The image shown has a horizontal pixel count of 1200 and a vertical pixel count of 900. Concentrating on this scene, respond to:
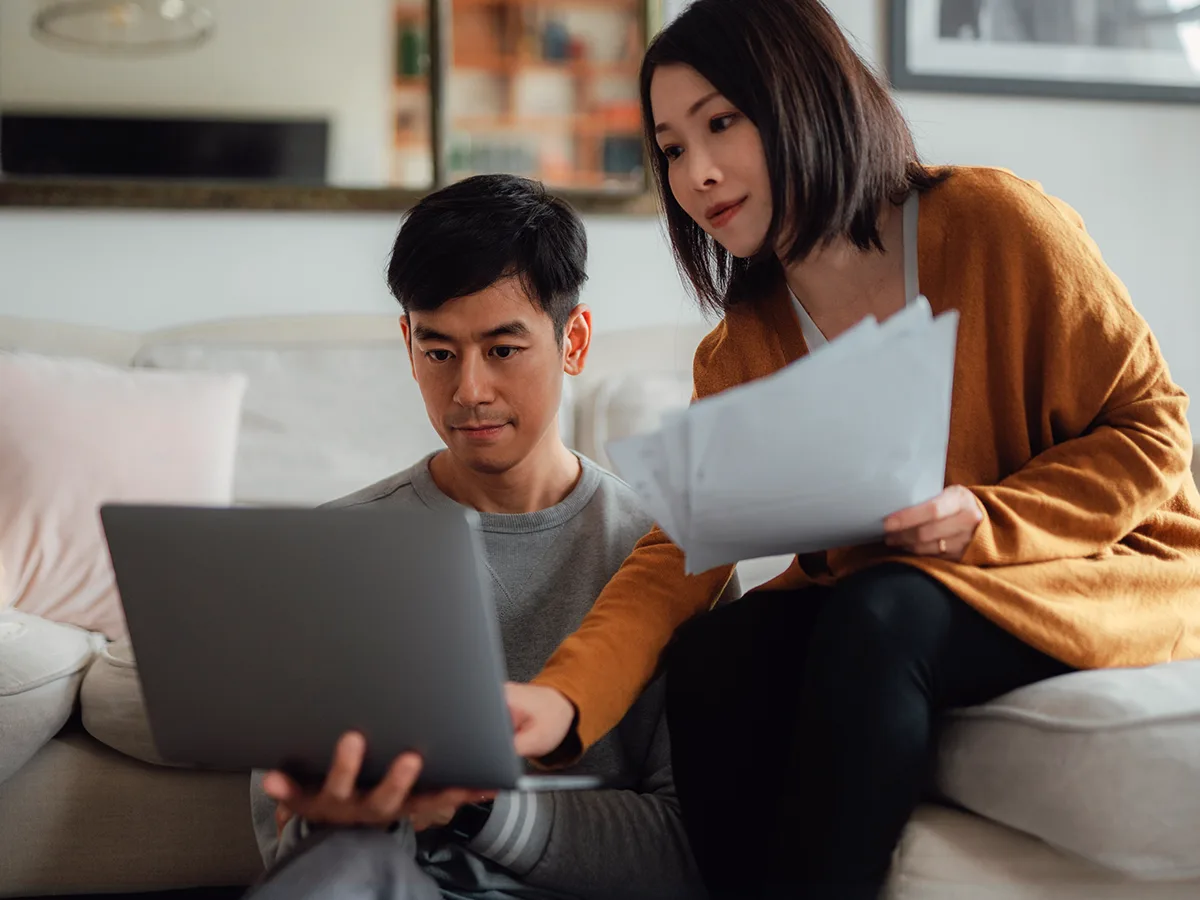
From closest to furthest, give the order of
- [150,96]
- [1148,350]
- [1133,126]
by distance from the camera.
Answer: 1. [1148,350]
2. [150,96]
3. [1133,126]

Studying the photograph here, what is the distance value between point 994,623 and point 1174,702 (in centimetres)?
14

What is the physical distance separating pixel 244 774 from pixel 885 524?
841 millimetres

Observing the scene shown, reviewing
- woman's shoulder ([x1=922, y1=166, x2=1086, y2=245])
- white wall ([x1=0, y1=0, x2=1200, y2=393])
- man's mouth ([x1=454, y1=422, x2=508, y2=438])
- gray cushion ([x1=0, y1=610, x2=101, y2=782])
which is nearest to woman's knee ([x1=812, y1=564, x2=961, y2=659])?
woman's shoulder ([x1=922, y1=166, x2=1086, y2=245])

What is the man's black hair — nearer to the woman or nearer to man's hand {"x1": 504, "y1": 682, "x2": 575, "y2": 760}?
the woman

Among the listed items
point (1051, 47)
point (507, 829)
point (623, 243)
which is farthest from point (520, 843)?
point (1051, 47)

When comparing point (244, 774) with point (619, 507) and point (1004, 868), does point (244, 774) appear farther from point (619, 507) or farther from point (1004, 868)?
point (1004, 868)

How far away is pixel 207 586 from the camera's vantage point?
2.55ft

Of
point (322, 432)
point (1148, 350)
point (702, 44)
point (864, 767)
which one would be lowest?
point (864, 767)

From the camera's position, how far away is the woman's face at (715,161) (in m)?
1.09

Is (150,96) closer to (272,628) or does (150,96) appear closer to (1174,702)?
(272,628)

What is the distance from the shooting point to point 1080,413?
1.04m

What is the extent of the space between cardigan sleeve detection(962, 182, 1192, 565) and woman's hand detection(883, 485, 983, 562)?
0.02 m

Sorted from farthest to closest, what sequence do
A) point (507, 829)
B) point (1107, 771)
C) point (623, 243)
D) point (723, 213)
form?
point (623, 243), point (723, 213), point (507, 829), point (1107, 771)

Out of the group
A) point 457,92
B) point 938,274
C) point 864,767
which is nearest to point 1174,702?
point 864,767
